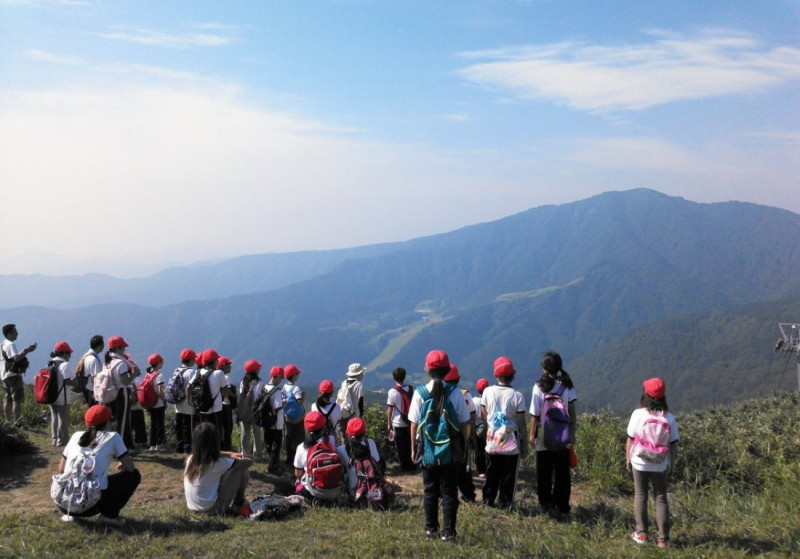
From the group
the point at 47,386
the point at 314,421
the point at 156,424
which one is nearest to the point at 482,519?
the point at 314,421

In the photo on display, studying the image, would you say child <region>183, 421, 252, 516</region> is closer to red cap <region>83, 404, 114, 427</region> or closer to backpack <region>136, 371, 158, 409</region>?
red cap <region>83, 404, 114, 427</region>

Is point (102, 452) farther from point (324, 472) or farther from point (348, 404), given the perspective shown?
point (348, 404)

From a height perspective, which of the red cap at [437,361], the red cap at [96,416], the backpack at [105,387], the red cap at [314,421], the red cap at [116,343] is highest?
the red cap at [437,361]

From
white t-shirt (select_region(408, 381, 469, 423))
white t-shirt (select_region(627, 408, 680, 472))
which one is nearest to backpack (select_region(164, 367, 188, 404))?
white t-shirt (select_region(408, 381, 469, 423))

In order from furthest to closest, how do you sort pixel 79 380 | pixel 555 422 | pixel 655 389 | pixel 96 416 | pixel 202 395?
pixel 79 380, pixel 202 395, pixel 555 422, pixel 96 416, pixel 655 389

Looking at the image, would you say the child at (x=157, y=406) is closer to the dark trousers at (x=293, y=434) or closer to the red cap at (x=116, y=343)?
the red cap at (x=116, y=343)

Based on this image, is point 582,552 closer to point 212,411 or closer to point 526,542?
point 526,542

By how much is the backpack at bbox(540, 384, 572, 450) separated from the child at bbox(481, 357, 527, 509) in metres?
0.29

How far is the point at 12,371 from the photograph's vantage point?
1046 cm

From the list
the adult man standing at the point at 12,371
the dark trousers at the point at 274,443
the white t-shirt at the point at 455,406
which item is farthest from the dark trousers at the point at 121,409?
the white t-shirt at the point at 455,406

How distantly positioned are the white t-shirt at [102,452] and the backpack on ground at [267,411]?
329 cm

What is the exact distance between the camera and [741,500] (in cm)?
719

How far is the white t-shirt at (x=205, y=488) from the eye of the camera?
6.41 m

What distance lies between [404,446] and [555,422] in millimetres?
3273
